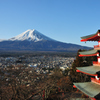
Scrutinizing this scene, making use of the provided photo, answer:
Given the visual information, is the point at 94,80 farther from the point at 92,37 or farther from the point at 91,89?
the point at 92,37

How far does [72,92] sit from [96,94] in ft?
31.9

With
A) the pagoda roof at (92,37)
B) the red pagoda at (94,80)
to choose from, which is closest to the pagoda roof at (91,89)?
the red pagoda at (94,80)

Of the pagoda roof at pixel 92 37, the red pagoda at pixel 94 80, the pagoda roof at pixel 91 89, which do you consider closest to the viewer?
the pagoda roof at pixel 91 89

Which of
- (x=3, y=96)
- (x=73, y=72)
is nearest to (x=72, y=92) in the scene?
(x=73, y=72)

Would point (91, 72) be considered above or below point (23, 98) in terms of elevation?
above

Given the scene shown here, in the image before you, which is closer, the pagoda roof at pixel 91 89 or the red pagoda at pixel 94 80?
the pagoda roof at pixel 91 89

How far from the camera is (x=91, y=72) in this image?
344 inches

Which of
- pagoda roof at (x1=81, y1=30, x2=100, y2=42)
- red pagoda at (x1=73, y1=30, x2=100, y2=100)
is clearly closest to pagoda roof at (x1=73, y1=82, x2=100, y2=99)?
red pagoda at (x1=73, y1=30, x2=100, y2=100)

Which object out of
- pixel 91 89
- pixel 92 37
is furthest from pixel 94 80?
pixel 92 37

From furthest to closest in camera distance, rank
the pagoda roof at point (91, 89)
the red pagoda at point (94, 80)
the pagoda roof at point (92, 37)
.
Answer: the pagoda roof at point (92, 37) → the red pagoda at point (94, 80) → the pagoda roof at point (91, 89)

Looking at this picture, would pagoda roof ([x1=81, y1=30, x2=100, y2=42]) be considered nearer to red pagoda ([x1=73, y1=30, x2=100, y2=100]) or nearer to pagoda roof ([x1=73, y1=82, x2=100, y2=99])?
red pagoda ([x1=73, y1=30, x2=100, y2=100])

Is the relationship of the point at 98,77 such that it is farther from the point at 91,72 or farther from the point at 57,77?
the point at 57,77

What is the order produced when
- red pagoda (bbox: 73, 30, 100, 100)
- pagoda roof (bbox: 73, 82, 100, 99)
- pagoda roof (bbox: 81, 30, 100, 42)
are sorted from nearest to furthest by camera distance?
1. pagoda roof (bbox: 73, 82, 100, 99)
2. red pagoda (bbox: 73, 30, 100, 100)
3. pagoda roof (bbox: 81, 30, 100, 42)

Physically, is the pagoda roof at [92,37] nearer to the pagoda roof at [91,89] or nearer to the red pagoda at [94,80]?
the red pagoda at [94,80]
